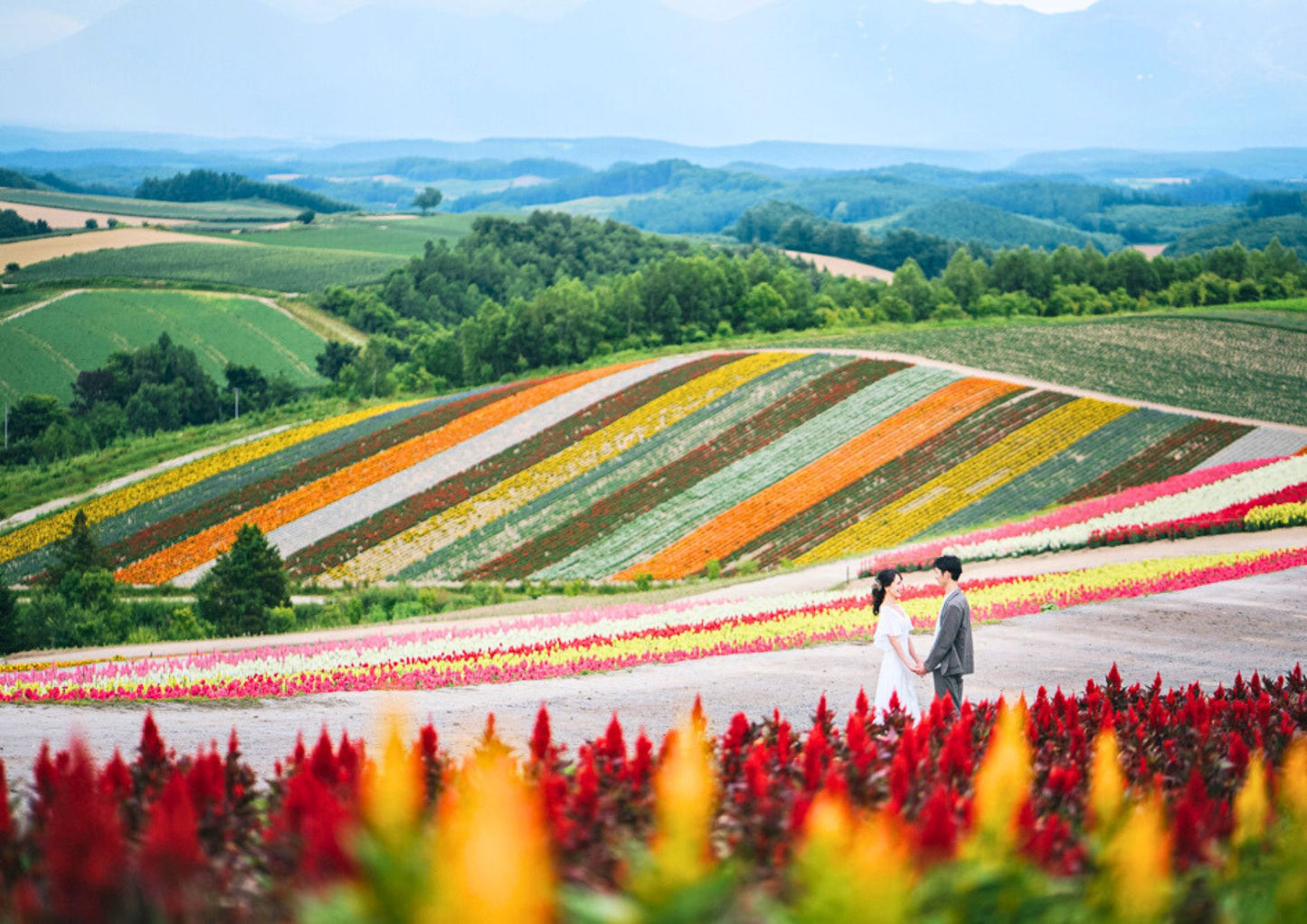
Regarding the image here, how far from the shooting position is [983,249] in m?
163

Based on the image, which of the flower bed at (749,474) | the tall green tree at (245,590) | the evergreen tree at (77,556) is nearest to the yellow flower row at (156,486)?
the evergreen tree at (77,556)

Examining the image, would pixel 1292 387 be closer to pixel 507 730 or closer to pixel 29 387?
pixel 507 730

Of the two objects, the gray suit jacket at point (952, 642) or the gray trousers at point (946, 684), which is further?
the gray trousers at point (946, 684)

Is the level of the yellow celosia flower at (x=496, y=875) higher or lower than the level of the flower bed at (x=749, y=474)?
higher

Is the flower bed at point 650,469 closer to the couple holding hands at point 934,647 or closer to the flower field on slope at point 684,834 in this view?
the couple holding hands at point 934,647

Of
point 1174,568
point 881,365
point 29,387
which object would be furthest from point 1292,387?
point 29,387

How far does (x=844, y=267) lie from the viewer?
6216 inches

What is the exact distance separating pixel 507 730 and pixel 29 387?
82943mm

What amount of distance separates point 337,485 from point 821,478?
1871 cm

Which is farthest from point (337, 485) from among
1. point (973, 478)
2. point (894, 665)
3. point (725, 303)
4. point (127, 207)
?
point (127, 207)

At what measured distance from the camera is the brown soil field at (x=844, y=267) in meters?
150

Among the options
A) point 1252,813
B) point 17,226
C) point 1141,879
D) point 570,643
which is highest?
point 17,226

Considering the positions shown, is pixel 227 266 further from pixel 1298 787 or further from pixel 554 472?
pixel 1298 787

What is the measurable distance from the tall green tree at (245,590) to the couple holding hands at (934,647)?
2144cm
